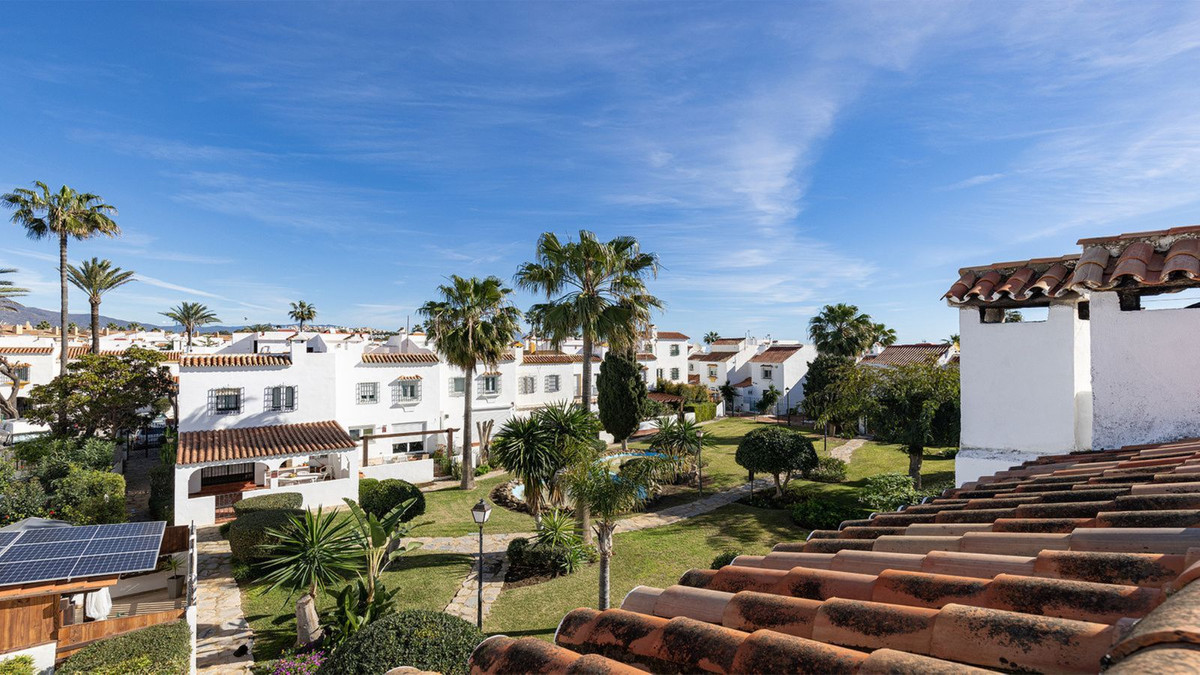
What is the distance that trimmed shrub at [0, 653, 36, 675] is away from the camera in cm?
863

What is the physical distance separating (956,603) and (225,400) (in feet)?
94.7

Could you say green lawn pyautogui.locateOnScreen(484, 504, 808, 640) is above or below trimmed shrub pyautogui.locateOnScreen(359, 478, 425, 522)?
below

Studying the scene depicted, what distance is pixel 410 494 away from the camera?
20109 millimetres

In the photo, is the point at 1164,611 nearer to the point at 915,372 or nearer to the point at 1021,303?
the point at 1021,303

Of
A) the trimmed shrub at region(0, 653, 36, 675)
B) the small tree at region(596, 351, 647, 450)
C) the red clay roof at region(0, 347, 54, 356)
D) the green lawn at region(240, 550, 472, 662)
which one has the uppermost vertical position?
the red clay roof at region(0, 347, 54, 356)

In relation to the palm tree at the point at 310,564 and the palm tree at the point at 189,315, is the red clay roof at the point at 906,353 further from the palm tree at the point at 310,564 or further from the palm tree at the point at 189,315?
the palm tree at the point at 189,315

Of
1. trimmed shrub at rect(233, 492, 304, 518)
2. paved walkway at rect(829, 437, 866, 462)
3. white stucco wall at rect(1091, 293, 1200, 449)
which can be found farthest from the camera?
paved walkway at rect(829, 437, 866, 462)

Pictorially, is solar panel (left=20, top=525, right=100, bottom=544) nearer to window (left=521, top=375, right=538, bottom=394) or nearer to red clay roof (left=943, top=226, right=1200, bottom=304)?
red clay roof (left=943, top=226, right=1200, bottom=304)

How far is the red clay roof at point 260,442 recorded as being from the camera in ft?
70.0

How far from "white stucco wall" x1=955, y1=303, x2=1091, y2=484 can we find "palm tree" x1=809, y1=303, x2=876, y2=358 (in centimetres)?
3125

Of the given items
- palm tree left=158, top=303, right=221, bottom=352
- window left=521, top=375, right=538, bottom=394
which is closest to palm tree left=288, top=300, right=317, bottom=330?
palm tree left=158, top=303, right=221, bottom=352

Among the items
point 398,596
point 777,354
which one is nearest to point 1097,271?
point 398,596

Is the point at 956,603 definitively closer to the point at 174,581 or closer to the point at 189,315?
the point at 174,581

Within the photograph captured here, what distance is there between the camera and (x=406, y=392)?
31.0 metres
